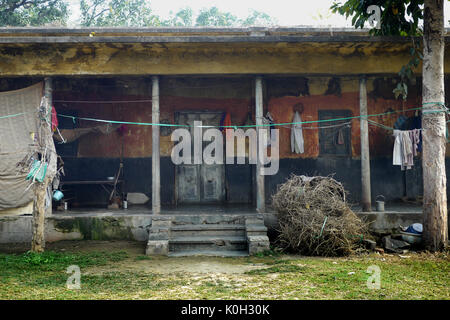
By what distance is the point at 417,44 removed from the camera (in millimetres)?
7883

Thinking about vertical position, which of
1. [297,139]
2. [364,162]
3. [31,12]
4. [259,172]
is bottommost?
[259,172]

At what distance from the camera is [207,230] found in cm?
788

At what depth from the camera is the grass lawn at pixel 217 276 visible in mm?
4781

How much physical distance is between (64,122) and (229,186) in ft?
14.4

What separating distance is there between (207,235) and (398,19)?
555 cm

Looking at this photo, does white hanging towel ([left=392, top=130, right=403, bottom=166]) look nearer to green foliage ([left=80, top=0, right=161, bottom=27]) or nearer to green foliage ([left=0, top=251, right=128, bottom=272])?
green foliage ([left=0, top=251, right=128, bottom=272])

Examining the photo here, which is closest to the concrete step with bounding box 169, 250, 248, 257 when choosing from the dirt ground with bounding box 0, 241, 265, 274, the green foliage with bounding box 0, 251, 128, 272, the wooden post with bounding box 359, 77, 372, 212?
the dirt ground with bounding box 0, 241, 265, 274

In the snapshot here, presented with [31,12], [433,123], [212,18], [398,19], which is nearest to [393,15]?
[398,19]

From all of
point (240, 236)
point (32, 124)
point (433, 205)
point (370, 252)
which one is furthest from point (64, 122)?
point (433, 205)

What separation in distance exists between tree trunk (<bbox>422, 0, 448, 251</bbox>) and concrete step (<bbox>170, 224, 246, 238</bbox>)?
332cm

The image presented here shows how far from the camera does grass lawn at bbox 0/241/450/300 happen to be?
478 cm

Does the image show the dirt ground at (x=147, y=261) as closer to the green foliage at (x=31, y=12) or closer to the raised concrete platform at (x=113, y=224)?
the raised concrete platform at (x=113, y=224)

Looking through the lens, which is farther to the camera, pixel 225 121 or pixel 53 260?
pixel 225 121

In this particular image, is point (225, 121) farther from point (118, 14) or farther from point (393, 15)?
point (118, 14)
